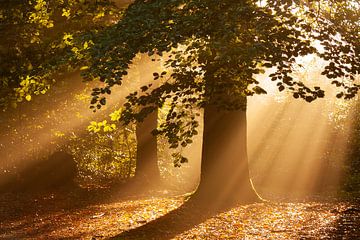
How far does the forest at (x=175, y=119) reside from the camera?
8.80 m

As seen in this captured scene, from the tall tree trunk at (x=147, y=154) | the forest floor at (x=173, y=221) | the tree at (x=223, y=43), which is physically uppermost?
the tree at (x=223, y=43)

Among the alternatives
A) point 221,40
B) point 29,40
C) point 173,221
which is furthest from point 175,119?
point 29,40

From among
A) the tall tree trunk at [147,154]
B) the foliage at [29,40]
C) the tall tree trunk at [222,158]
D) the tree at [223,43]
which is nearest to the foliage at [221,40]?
the tree at [223,43]

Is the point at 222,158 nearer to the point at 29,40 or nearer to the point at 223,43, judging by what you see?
the point at 29,40

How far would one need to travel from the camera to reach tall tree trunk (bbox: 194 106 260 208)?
1535 cm

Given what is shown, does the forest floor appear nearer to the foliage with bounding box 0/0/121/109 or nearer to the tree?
the tree

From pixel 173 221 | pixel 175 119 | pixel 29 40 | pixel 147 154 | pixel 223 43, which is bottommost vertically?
pixel 173 221

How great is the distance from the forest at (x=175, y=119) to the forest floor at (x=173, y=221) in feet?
0.22

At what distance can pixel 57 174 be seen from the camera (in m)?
22.9

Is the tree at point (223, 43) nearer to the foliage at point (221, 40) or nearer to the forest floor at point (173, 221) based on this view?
the foliage at point (221, 40)

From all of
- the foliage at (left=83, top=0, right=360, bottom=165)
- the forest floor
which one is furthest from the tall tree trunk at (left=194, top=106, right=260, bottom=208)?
the foliage at (left=83, top=0, right=360, bottom=165)

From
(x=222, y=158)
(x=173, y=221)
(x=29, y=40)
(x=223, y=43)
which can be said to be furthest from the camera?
(x=222, y=158)

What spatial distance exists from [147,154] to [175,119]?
11587 millimetres

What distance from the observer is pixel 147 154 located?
21875mm
